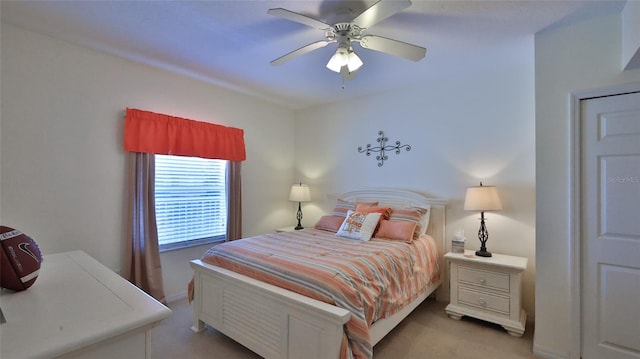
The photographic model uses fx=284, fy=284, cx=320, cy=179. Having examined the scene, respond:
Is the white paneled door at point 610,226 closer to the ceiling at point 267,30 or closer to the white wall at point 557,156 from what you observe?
the white wall at point 557,156

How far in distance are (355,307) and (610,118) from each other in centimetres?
219

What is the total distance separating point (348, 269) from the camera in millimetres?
2012

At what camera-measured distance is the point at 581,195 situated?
208 cm

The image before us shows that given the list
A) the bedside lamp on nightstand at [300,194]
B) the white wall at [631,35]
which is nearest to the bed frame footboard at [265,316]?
the bedside lamp on nightstand at [300,194]

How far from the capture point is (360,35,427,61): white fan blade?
1963 mm

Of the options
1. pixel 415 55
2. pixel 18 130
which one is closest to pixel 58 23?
pixel 18 130

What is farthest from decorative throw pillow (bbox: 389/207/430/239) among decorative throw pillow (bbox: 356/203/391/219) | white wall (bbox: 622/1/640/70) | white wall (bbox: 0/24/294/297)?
white wall (bbox: 0/24/294/297)

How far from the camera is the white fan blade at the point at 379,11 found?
158cm

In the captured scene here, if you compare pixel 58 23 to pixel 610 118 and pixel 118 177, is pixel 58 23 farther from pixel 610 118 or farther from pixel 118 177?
pixel 610 118

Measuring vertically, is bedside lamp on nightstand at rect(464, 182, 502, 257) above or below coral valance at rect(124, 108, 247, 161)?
below

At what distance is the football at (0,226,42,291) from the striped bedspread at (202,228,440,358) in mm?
1294

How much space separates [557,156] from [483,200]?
735 millimetres

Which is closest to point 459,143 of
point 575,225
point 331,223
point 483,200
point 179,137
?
point 483,200

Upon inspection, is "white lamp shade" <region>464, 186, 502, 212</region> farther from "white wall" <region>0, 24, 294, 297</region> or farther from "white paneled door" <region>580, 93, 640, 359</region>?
"white wall" <region>0, 24, 294, 297</region>
